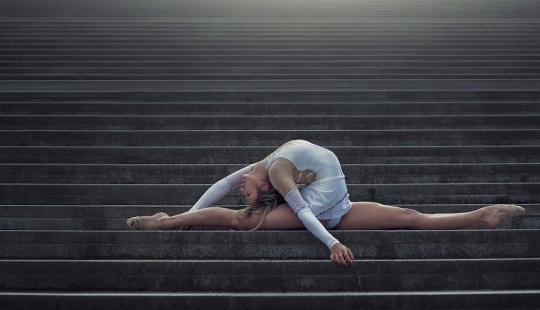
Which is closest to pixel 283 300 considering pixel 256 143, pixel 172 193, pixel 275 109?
pixel 172 193

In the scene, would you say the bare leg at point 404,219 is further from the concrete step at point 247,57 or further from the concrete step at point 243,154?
the concrete step at point 247,57

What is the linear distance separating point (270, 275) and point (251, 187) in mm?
675

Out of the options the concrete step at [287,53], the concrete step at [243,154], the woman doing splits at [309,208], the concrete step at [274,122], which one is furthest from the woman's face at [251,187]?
the concrete step at [287,53]

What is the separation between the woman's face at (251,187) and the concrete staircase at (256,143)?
0.27m

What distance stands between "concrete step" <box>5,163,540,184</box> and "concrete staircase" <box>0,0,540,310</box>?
0.05ft

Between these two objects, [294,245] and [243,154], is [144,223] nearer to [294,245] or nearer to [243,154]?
[294,245]

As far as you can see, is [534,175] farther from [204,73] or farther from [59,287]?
[204,73]

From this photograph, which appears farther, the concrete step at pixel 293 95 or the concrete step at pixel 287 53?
the concrete step at pixel 287 53

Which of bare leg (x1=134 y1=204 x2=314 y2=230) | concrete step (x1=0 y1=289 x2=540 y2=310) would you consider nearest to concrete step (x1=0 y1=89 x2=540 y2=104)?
bare leg (x1=134 y1=204 x2=314 y2=230)

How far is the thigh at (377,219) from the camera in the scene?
12.3 feet

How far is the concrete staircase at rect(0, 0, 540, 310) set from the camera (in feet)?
10.9

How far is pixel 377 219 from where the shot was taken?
12.4 ft

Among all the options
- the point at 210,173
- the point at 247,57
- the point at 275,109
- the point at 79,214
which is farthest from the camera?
the point at 247,57

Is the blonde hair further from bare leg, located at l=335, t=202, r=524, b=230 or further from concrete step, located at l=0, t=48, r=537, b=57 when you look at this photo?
concrete step, located at l=0, t=48, r=537, b=57
